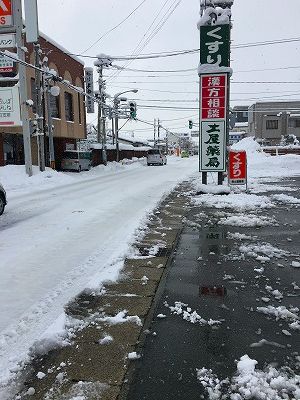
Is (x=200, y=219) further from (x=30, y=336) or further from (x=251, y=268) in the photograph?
(x=30, y=336)

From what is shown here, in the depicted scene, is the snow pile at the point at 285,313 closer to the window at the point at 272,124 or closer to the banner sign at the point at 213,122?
the banner sign at the point at 213,122

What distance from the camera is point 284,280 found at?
463 cm

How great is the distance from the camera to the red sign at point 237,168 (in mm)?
12438

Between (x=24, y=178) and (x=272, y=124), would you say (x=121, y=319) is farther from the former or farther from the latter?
(x=272, y=124)

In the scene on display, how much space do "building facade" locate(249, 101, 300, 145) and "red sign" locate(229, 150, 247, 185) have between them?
4745cm

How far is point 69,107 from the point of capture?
103 ft

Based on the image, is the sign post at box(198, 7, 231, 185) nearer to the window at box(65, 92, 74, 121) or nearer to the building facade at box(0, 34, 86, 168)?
the building facade at box(0, 34, 86, 168)

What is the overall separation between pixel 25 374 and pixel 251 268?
341 centimetres

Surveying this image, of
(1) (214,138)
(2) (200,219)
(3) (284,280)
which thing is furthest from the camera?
(1) (214,138)

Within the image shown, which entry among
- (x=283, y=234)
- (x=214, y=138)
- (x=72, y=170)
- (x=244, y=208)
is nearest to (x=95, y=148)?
(x=72, y=170)

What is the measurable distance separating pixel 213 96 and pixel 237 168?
2681 mm

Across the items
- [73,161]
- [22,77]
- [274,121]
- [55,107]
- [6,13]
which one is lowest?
[73,161]

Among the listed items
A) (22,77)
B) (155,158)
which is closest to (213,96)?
(22,77)

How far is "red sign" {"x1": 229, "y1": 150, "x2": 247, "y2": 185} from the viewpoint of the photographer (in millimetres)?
12438
